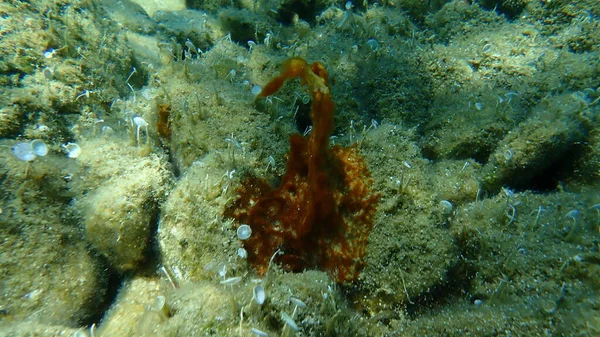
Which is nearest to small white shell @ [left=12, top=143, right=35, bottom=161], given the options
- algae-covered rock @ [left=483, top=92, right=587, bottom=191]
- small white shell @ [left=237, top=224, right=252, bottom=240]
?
small white shell @ [left=237, top=224, right=252, bottom=240]

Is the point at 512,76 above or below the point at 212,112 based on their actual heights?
above

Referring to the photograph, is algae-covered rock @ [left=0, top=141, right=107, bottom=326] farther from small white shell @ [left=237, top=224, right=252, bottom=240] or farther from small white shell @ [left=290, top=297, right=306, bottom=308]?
small white shell @ [left=290, top=297, right=306, bottom=308]

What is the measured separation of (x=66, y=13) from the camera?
3824 mm

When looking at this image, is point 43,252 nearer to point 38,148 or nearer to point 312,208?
point 38,148

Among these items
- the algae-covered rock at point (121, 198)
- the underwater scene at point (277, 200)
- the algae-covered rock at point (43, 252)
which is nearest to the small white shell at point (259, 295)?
the underwater scene at point (277, 200)

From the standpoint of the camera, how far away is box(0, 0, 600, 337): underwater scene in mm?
2236

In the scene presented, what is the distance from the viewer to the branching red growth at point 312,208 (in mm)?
2676

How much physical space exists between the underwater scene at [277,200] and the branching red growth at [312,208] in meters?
0.02

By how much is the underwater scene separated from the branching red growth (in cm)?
2

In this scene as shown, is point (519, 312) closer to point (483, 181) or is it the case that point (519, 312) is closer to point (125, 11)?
point (483, 181)

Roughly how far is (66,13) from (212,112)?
8.17ft

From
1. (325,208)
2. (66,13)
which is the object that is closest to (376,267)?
(325,208)

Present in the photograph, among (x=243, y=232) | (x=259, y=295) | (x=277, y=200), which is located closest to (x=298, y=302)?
(x=259, y=295)

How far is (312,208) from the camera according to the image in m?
2.69
